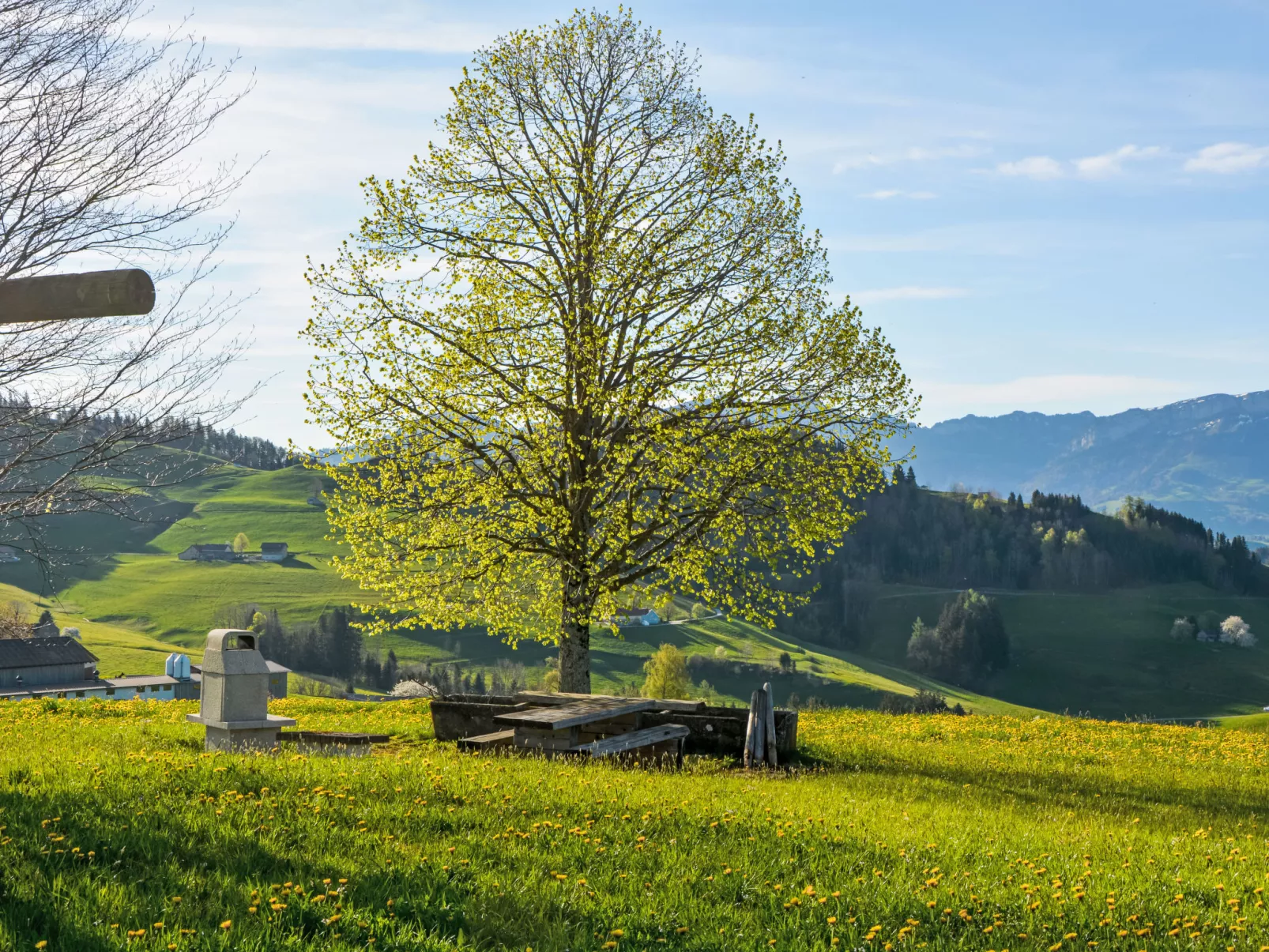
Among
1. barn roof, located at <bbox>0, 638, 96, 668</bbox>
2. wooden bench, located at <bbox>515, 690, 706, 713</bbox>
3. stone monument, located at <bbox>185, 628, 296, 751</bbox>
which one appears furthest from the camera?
barn roof, located at <bbox>0, 638, 96, 668</bbox>

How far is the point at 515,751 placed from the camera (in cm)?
1596

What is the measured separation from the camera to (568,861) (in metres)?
8.13

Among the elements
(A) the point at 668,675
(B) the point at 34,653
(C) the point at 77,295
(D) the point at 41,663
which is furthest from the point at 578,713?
(D) the point at 41,663

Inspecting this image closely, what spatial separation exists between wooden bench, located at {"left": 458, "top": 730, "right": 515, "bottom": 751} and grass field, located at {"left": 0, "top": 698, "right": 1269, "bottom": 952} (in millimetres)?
2351

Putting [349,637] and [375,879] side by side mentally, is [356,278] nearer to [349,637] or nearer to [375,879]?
[375,879]

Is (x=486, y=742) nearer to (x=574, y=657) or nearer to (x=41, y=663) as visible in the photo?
(x=574, y=657)

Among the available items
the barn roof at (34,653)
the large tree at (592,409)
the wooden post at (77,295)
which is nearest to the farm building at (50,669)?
the barn roof at (34,653)

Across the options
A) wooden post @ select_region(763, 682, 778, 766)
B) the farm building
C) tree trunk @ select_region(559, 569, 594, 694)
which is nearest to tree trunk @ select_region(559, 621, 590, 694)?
tree trunk @ select_region(559, 569, 594, 694)

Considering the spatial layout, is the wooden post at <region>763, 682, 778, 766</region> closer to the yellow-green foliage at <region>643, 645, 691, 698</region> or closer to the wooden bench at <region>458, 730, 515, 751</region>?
the wooden bench at <region>458, 730, 515, 751</region>

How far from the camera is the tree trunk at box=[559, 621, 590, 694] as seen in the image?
23.6 metres

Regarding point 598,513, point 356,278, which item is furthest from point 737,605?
point 356,278

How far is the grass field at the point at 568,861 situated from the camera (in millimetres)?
6543

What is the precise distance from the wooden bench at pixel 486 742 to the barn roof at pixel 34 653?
118487 millimetres

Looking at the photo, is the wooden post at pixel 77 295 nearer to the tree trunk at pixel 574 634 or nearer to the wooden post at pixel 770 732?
the wooden post at pixel 770 732
